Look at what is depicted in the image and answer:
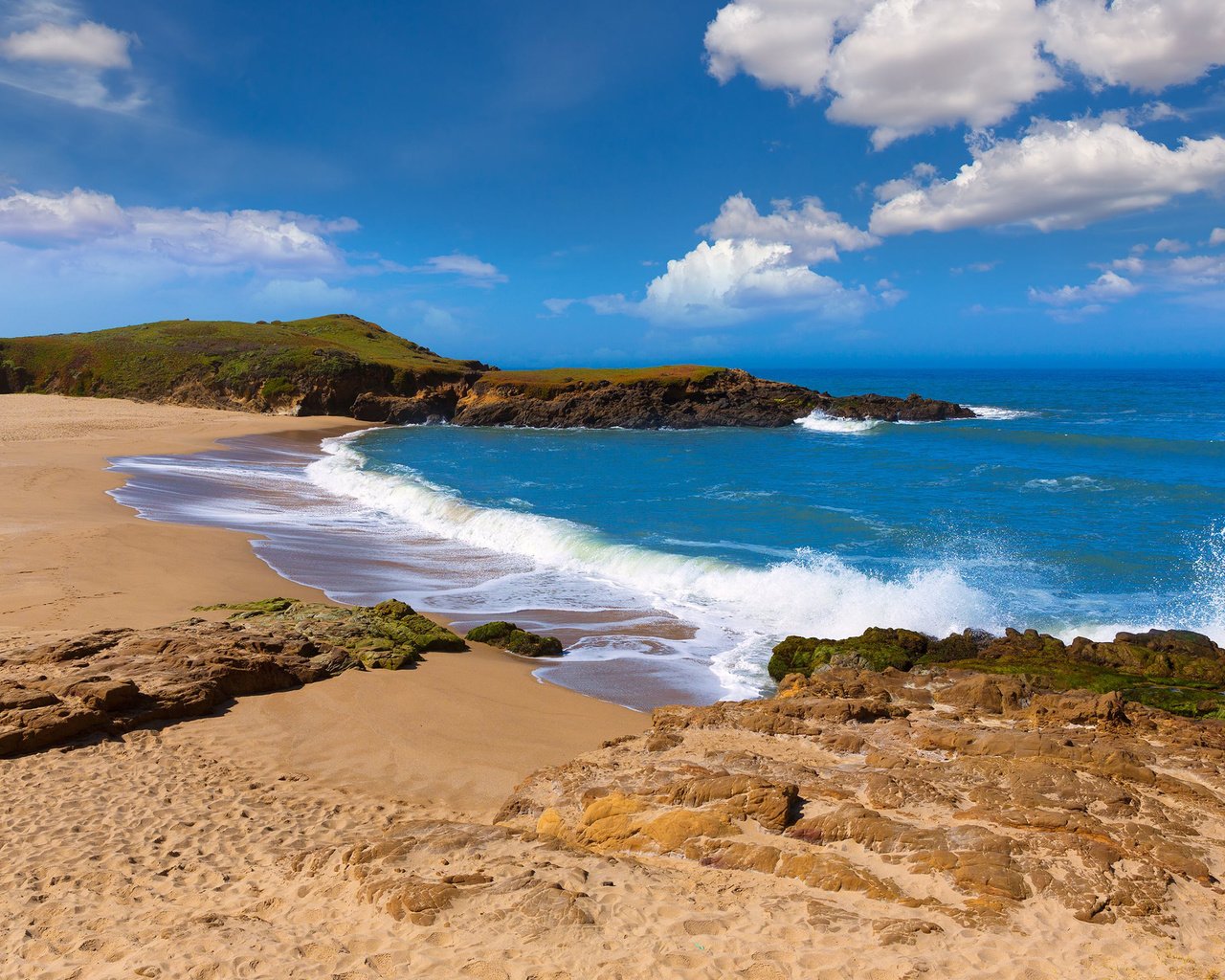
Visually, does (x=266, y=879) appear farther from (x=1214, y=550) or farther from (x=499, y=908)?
(x=1214, y=550)

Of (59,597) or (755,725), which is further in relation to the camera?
(59,597)

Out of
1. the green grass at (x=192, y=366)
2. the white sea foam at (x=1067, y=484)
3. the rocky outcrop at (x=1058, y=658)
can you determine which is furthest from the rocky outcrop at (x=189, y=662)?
the green grass at (x=192, y=366)

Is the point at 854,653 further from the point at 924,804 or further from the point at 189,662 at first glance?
the point at 189,662

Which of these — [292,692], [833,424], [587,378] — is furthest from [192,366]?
[292,692]

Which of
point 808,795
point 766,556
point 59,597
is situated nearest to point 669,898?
point 808,795

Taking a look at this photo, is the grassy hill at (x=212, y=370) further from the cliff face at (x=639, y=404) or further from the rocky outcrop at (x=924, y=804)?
the rocky outcrop at (x=924, y=804)

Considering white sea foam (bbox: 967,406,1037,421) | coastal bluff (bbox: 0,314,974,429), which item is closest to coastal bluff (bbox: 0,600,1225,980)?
coastal bluff (bbox: 0,314,974,429)

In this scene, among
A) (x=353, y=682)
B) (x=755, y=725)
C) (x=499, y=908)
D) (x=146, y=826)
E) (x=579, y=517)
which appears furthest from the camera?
(x=579, y=517)

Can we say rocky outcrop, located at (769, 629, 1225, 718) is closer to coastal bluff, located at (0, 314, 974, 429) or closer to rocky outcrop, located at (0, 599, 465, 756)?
rocky outcrop, located at (0, 599, 465, 756)

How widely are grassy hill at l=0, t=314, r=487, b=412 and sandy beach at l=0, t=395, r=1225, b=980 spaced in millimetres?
55635

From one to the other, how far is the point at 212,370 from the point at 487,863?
65.2m

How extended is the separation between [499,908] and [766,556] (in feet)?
46.9

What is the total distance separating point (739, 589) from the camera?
53.9 feet

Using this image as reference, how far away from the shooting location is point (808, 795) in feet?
22.5
